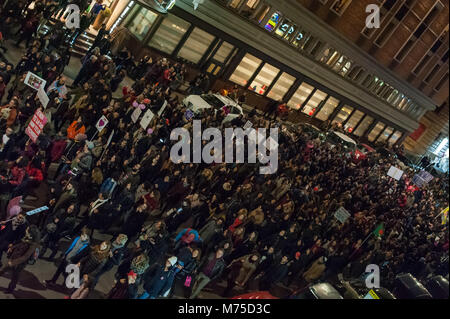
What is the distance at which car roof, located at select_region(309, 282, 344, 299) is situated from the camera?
990 centimetres

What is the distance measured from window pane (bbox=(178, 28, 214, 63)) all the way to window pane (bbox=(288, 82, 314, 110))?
1023 centimetres

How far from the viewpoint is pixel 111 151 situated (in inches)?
464

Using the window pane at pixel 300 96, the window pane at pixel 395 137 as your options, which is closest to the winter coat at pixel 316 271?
the window pane at pixel 300 96

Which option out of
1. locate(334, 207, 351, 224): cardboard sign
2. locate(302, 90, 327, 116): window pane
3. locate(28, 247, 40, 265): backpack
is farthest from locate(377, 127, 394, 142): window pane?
locate(28, 247, 40, 265): backpack

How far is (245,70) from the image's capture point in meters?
27.3

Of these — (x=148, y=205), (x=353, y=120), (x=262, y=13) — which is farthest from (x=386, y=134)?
(x=148, y=205)

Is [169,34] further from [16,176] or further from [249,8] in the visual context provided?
[16,176]

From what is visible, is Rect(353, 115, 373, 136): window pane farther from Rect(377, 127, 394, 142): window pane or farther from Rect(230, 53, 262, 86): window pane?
Rect(230, 53, 262, 86): window pane

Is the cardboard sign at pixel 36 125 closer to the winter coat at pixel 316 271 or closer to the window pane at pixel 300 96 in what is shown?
the winter coat at pixel 316 271

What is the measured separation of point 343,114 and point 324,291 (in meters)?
29.7

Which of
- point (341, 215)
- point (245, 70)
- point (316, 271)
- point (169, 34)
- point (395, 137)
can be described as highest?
point (395, 137)

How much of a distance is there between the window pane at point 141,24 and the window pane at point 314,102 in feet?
54.2
